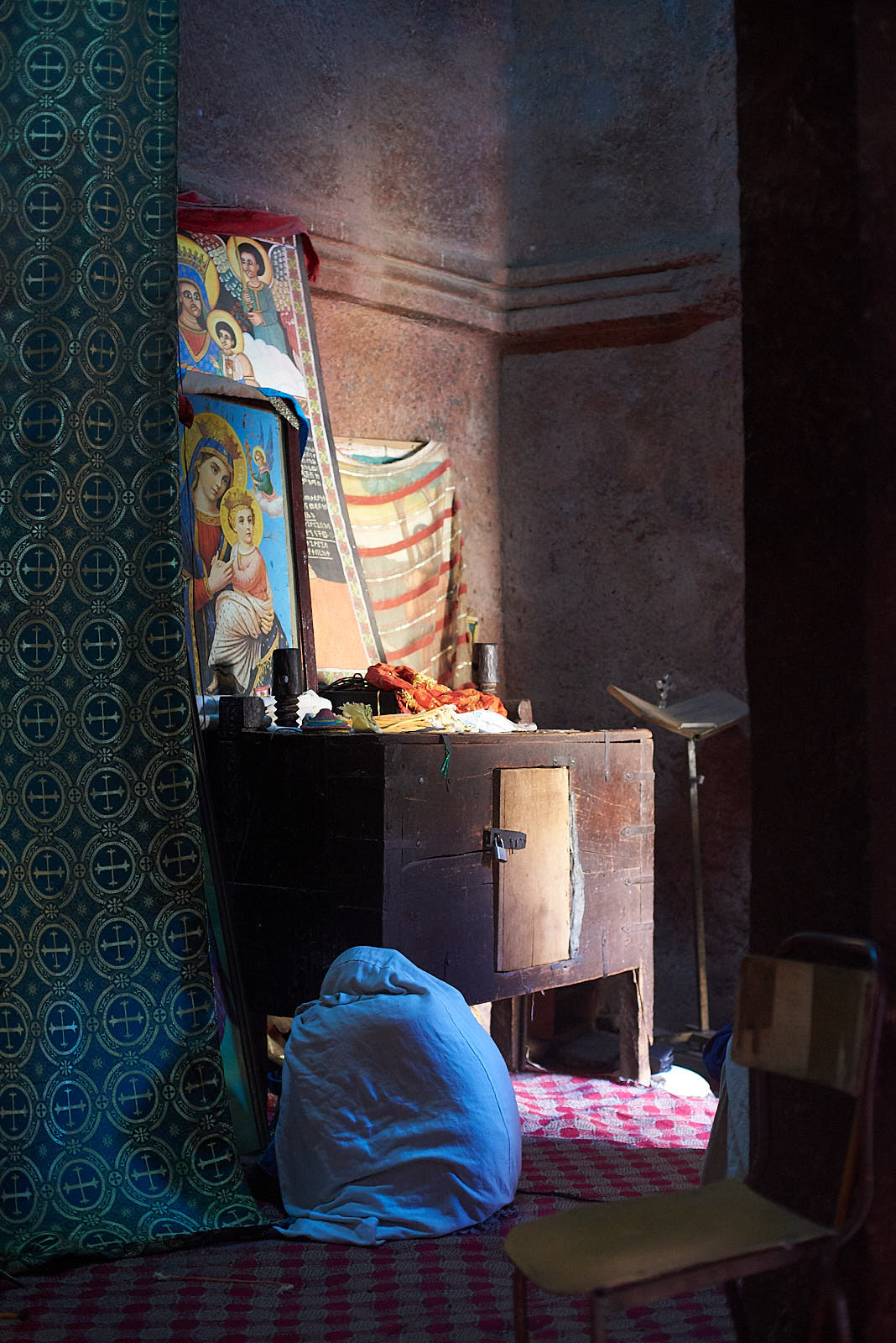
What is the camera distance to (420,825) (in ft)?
12.2

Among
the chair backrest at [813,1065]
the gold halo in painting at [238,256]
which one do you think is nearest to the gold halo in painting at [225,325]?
the gold halo in painting at [238,256]

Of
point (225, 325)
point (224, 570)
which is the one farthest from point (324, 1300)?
point (225, 325)

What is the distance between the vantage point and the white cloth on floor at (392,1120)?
313 centimetres

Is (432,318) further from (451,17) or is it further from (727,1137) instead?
(727,1137)

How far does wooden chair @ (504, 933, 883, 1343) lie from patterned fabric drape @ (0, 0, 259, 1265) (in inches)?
51.9

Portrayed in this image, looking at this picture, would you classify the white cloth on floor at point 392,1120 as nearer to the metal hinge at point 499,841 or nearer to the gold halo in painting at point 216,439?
the metal hinge at point 499,841

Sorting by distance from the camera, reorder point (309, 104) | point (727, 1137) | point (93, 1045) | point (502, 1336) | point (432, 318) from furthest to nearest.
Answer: point (432, 318), point (309, 104), point (93, 1045), point (727, 1137), point (502, 1336)

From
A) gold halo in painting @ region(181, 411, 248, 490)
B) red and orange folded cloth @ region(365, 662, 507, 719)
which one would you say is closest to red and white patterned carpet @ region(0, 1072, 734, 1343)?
red and orange folded cloth @ region(365, 662, 507, 719)

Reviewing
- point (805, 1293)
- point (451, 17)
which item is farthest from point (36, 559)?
point (451, 17)

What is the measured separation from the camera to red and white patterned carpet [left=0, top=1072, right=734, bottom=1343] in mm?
2551

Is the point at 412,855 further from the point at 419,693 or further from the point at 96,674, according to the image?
the point at 96,674

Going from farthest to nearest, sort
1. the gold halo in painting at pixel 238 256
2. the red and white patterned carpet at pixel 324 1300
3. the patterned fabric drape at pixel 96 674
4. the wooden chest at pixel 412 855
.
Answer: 1. the gold halo in painting at pixel 238 256
2. the wooden chest at pixel 412 855
3. the patterned fabric drape at pixel 96 674
4. the red and white patterned carpet at pixel 324 1300

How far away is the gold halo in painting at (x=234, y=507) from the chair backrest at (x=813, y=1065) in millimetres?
2713

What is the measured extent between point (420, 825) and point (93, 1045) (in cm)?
113
